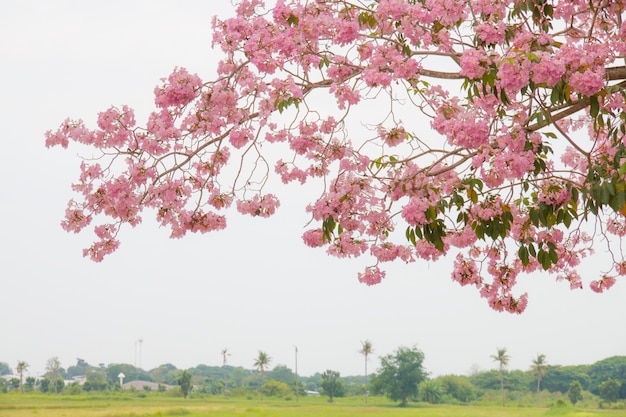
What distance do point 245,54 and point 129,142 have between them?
1049 mm

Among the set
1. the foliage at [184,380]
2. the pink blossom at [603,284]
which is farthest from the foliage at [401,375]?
the pink blossom at [603,284]

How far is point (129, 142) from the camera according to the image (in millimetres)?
5418

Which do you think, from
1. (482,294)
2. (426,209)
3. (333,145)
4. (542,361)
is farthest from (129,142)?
(542,361)

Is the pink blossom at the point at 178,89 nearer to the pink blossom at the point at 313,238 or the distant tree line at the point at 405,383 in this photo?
the pink blossom at the point at 313,238

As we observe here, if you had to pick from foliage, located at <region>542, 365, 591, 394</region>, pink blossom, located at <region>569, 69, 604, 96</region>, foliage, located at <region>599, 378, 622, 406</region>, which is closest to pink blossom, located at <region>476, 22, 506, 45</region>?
pink blossom, located at <region>569, 69, 604, 96</region>

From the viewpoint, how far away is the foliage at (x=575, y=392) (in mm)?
62281

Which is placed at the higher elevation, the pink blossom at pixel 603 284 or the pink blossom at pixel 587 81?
the pink blossom at pixel 587 81

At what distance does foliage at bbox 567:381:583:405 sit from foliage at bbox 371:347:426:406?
474 inches

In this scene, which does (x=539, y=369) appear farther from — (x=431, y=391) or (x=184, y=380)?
(x=184, y=380)

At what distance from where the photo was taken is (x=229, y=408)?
6400 cm

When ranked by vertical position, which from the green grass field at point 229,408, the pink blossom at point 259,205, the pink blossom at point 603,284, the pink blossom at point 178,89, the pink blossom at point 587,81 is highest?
the pink blossom at point 178,89

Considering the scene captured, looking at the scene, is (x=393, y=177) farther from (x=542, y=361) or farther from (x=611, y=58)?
(x=542, y=361)

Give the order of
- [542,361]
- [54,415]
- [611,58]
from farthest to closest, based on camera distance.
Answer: [542,361] → [54,415] → [611,58]

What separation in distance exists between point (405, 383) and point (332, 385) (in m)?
6.31
